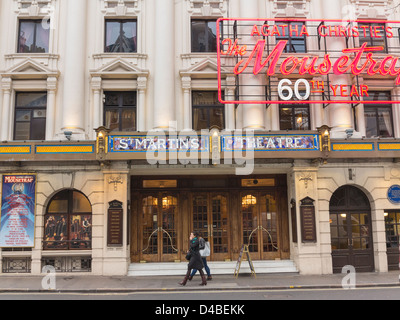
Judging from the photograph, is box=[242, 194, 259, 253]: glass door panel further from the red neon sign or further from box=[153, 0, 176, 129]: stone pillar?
box=[153, 0, 176, 129]: stone pillar

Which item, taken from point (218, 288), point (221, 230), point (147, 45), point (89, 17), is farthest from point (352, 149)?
point (89, 17)

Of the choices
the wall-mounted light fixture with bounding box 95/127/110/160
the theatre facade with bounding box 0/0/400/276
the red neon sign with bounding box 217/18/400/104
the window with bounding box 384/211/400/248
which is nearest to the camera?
the wall-mounted light fixture with bounding box 95/127/110/160

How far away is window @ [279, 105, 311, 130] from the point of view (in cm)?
1848

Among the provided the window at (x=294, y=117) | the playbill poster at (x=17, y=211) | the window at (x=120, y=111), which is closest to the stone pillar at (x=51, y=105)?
the window at (x=120, y=111)

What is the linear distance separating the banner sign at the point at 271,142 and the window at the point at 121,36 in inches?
272

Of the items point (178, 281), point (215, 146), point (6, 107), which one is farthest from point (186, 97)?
point (178, 281)

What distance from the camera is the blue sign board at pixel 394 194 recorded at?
56.8 feet

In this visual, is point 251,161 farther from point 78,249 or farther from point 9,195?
point 9,195

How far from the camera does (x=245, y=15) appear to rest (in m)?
18.7

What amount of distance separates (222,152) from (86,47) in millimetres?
8301

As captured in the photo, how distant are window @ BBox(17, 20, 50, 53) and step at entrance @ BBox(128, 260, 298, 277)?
35.4ft

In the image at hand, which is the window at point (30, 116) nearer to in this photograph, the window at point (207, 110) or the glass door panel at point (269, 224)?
the window at point (207, 110)

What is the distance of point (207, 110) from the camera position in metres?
18.6

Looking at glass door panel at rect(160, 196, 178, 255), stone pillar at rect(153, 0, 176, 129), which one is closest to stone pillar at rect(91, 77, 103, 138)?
stone pillar at rect(153, 0, 176, 129)
